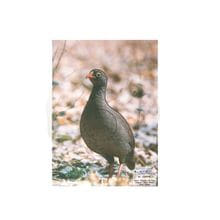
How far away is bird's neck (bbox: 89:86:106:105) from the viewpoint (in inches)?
92.2

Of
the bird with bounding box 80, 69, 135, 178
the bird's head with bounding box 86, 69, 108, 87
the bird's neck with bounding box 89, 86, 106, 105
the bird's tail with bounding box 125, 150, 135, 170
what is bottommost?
the bird's tail with bounding box 125, 150, 135, 170

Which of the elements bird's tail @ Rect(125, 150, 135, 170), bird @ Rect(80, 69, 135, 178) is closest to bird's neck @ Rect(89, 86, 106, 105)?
bird @ Rect(80, 69, 135, 178)

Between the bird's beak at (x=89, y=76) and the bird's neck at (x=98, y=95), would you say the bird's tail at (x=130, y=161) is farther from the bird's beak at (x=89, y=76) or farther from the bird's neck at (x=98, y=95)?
the bird's beak at (x=89, y=76)

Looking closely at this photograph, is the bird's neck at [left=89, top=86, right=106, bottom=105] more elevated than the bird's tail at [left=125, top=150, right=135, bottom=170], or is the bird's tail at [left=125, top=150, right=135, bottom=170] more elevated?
the bird's neck at [left=89, top=86, right=106, bottom=105]

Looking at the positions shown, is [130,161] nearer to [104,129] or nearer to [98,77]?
[104,129]

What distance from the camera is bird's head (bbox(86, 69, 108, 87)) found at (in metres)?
2.36

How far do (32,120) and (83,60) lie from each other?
38 cm

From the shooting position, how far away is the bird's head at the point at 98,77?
2.36 m

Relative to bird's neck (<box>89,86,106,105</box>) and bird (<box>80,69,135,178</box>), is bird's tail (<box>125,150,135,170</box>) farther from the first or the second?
bird's neck (<box>89,86,106,105</box>)

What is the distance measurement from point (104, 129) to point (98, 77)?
252mm

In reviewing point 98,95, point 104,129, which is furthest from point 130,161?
point 98,95

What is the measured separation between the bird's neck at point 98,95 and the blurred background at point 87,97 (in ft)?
0.08

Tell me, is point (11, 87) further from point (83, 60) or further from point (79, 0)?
point (79, 0)
